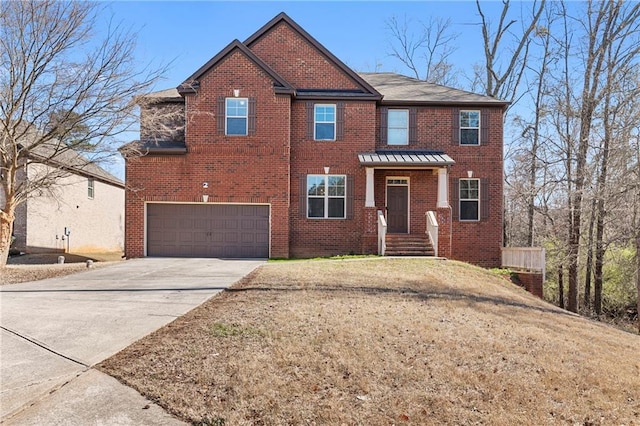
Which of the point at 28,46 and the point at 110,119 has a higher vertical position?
the point at 28,46

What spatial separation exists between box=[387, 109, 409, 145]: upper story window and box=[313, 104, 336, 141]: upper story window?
221 cm

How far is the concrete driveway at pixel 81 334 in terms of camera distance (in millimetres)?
3697

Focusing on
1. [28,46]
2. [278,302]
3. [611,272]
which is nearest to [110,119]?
[28,46]

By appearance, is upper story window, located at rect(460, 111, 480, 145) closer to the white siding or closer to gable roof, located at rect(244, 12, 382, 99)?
gable roof, located at rect(244, 12, 382, 99)

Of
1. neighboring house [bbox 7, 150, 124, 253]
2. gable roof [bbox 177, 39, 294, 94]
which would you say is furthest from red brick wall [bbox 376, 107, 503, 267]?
neighboring house [bbox 7, 150, 124, 253]

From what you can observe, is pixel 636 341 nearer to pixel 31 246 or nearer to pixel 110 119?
pixel 110 119

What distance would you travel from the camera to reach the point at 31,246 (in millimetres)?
18172

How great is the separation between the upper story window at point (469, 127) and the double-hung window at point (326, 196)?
5024 millimetres

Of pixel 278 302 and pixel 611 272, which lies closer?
pixel 278 302

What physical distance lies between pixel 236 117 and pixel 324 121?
3.24 meters

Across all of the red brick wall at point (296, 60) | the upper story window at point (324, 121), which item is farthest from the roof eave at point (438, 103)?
the upper story window at point (324, 121)

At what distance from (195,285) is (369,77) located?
556 inches

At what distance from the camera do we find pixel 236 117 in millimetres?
15828

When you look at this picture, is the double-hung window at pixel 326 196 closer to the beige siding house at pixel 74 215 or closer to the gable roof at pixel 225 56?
the gable roof at pixel 225 56
